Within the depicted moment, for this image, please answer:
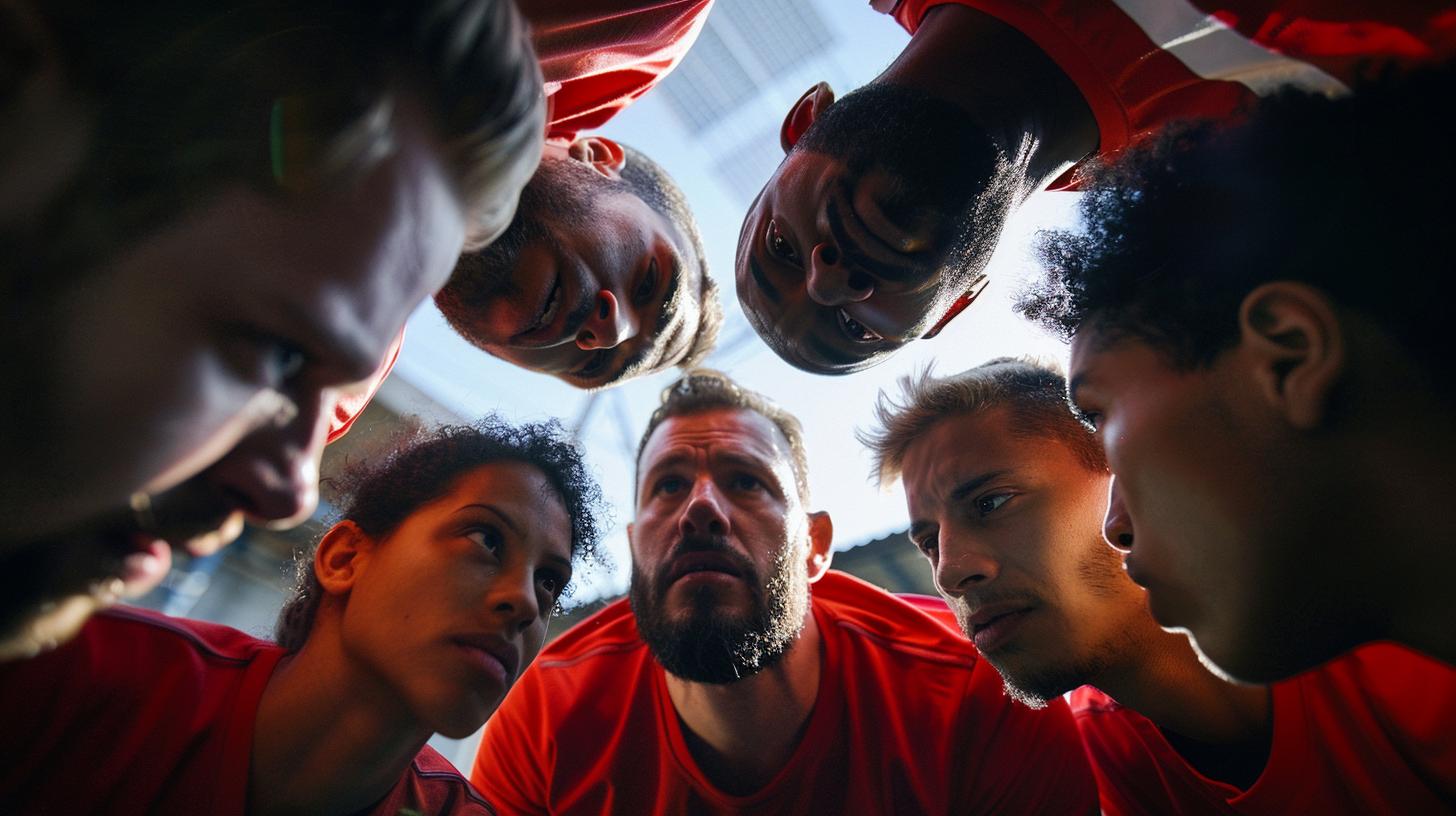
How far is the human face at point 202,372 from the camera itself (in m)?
0.59

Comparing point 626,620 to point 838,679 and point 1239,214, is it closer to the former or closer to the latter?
point 838,679

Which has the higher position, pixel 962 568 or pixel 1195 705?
pixel 962 568

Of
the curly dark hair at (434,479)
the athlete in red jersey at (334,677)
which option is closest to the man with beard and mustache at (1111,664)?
the curly dark hair at (434,479)

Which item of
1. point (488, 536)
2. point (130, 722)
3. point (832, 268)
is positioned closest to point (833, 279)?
point (832, 268)

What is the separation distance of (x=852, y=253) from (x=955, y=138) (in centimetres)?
→ 34

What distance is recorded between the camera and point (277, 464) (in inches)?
29.4

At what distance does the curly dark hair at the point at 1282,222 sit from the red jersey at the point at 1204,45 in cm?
Result: 11

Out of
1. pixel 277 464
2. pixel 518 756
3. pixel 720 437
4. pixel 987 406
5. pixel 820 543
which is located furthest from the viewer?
pixel 820 543

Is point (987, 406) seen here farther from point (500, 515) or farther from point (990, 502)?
point (500, 515)

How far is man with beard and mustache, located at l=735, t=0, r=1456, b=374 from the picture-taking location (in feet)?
5.22

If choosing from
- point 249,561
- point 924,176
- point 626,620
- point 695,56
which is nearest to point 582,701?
point 626,620

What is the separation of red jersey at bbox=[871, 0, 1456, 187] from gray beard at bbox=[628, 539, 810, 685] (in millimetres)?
1333

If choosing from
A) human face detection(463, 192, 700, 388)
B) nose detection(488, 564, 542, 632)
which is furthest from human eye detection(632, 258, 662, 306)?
nose detection(488, 564, 542, 632)

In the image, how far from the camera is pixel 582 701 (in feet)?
7.38
